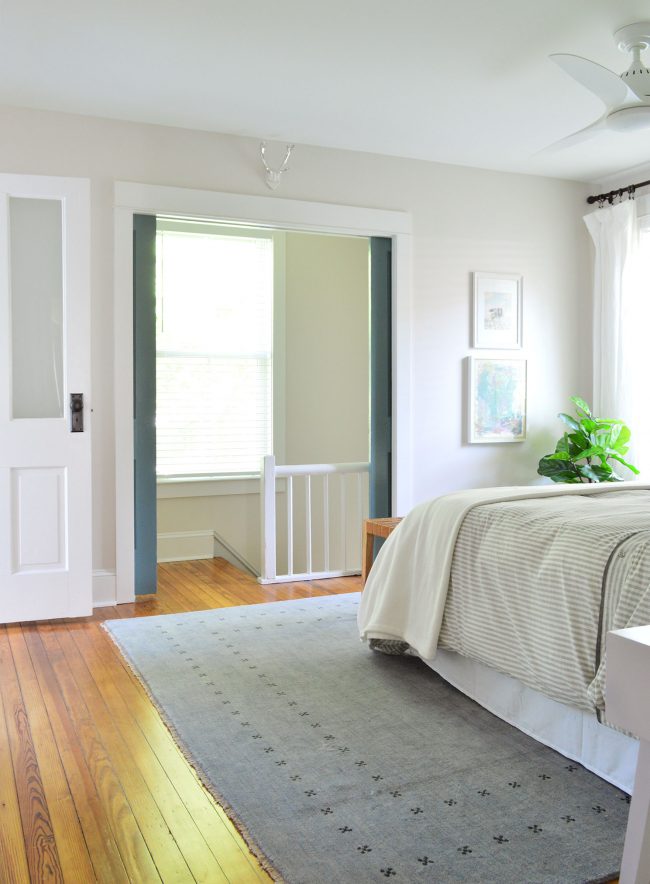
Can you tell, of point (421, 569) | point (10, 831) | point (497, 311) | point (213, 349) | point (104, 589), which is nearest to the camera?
point (10, 831)

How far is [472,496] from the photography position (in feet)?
9.31

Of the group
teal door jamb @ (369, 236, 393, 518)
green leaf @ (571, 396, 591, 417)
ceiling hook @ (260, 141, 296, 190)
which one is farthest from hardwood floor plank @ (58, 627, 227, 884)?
green leaf @ (571, 396, 591, 417)

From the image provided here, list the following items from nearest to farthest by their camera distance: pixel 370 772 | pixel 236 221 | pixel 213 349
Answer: pixel 370 772 → pixel 236 221 → pixel 213 349

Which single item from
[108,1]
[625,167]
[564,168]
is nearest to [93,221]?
[108,1]

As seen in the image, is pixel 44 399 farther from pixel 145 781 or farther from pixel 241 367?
pixel 145 781

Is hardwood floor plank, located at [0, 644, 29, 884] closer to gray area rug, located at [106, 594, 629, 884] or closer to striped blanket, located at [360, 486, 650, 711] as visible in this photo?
gray area rug, located at [106, 594, 629, 884]

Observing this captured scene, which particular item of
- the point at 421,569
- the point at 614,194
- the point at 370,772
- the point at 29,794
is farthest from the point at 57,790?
the point at 614,194

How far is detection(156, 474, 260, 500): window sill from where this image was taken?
5363mm

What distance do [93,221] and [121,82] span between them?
0.71m

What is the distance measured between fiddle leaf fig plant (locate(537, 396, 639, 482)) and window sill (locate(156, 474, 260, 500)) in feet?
6.56

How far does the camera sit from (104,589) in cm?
411

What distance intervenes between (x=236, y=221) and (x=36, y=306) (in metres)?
1.18

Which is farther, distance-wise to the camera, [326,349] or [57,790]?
[326,349]

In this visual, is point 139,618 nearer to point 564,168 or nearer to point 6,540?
point 6,540
